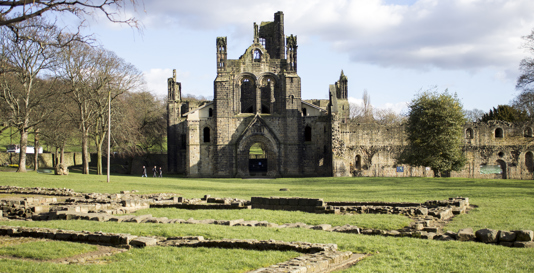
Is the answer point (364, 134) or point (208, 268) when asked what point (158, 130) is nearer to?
point (364, 134)

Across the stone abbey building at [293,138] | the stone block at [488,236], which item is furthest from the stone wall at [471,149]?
the stone block at [488,236]

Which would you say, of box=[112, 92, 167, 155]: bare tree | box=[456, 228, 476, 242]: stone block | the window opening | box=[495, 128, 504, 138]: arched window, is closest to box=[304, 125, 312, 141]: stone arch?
the window opening

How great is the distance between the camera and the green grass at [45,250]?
962cm

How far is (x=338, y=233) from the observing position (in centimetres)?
1246

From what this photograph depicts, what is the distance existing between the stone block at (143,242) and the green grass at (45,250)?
2.63 feet

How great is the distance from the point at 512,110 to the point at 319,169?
104 ft

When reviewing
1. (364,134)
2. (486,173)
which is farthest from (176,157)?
(486,173)

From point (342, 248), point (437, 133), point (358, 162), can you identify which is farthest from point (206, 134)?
point (342, 248)

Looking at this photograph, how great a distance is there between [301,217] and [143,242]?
653cm

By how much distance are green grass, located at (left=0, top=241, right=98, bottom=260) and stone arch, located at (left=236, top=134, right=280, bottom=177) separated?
127ft

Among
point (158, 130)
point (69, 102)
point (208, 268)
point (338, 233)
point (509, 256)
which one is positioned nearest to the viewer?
point (208, 268)

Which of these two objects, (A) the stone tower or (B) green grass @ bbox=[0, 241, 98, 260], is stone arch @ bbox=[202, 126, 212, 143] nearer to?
(A) the stone tower

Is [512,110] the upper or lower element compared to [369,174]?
upper

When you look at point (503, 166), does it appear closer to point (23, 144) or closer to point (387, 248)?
point (23, 144)
